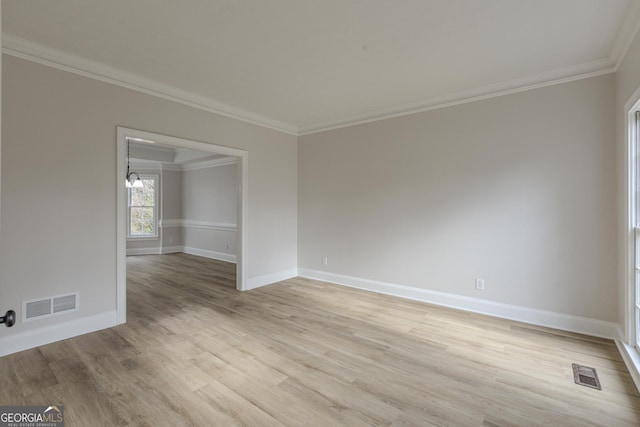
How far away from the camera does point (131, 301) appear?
4.33m

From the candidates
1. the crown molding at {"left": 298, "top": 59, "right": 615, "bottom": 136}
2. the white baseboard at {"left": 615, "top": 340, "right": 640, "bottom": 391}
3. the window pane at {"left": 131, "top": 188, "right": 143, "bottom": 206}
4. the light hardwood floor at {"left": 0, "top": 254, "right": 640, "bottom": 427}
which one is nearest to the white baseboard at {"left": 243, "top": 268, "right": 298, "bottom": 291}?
the light hardwood floor at {"left": 0, "top": 254, "right": 640, "bottom": 427}

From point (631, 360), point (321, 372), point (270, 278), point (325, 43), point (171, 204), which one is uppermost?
point (325, 43)

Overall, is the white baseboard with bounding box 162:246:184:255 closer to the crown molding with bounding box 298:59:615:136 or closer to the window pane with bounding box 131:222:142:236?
the window pane with bounding box 131:222:142:236

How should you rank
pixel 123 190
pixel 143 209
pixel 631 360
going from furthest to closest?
pixel 143 209 → pixel 123 190 → pixel 631 360

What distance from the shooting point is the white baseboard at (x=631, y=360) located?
8.05 ft

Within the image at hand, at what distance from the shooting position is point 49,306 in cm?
310

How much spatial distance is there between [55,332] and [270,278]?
9.18ft

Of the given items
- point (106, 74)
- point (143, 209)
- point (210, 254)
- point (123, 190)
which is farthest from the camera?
point (143, 209)

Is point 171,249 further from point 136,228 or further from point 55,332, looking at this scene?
point 55,332

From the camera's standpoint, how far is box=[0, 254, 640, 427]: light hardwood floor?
2168 millimetres

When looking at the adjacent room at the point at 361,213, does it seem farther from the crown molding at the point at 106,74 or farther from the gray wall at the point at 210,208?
the gray wall at the point at 210,208

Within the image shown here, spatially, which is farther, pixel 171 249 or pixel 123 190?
pixel 171 249

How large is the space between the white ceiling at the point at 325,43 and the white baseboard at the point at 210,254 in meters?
4.16

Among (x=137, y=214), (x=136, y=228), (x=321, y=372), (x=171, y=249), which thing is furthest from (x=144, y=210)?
(x=321, y=372)
